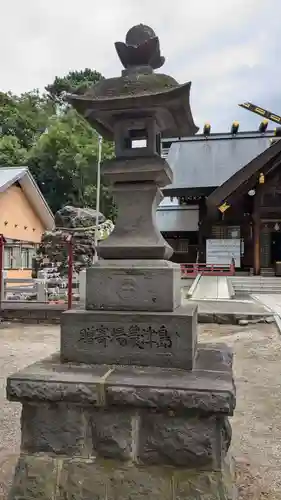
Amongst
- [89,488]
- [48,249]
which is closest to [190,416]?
[89,488]

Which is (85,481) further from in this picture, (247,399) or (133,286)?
(247,399)

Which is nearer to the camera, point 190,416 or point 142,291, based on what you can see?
point 190,416

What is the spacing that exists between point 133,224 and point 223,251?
767 inches

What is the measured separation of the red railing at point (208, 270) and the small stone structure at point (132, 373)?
1720 centimetres

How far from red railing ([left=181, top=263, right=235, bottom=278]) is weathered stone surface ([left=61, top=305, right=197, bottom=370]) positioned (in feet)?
57.2

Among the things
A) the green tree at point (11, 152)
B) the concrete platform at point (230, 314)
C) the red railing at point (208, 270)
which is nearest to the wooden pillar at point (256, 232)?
the red railing at point (208, 270)

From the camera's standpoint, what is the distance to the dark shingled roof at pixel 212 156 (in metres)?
24.7

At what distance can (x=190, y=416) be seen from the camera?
2549 mm

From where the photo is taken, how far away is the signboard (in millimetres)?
22078

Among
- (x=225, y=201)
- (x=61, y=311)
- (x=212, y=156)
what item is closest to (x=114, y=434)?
(x=61, y=311)

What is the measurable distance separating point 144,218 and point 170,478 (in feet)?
5.80

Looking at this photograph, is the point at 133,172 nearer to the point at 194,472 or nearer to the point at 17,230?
the point at 194,472

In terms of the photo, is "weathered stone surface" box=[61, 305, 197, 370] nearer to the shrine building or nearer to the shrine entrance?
the shrine building

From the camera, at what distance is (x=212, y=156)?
2653 cm
